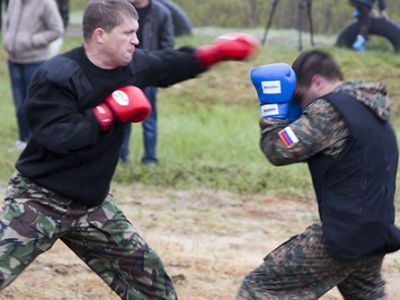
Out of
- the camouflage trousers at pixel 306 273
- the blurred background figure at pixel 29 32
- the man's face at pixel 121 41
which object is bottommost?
the blurred background figure at pixel 29 32

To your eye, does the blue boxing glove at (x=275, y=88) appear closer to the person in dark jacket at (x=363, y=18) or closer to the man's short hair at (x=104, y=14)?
the man's short hair at (x=104, y=14)

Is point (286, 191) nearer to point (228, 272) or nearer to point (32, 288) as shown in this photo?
point (228, 272)

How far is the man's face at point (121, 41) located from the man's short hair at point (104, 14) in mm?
22

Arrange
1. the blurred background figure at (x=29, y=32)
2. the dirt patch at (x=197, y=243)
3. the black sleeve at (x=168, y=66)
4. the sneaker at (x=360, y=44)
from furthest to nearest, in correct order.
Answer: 1. the sneaker at (x=360, y=44)
2. the blurred background figure at (x=29, y=32)
3. the dirt patch at (x=197, y=243)
4. the black sleeve at (x=168, y=66)

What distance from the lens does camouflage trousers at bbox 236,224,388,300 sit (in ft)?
13.2

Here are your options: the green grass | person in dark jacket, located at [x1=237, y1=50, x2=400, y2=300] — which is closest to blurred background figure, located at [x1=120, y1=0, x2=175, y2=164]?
the green grass

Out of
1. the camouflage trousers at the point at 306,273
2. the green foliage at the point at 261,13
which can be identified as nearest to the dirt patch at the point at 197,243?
the camouflage trousers at the point at 306,273

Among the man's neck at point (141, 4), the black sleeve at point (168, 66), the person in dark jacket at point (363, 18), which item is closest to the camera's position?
the black sleeve at point (168, 66)

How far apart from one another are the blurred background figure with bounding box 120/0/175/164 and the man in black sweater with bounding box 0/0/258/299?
4160 mm

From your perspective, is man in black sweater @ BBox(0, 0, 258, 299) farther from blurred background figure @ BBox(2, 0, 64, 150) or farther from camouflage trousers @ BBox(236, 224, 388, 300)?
blurred background figure @ BBox(2, 0, 64, 150)

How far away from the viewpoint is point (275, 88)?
4.04 m

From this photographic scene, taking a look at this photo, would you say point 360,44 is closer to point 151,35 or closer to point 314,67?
point 151,35

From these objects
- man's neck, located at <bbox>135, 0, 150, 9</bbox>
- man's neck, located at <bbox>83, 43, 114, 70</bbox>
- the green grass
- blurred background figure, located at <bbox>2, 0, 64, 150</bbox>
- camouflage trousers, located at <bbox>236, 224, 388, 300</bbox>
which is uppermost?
man's neck, located at <bbox>83, 43, 114, 70</bbox>

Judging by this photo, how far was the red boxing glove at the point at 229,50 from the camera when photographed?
175 inches
